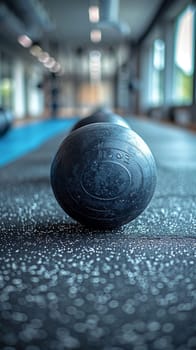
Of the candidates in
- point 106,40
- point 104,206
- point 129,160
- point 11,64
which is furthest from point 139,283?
point 11,64

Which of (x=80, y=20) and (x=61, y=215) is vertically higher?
(x=80, y=20)

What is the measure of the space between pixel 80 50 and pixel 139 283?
21.7 m

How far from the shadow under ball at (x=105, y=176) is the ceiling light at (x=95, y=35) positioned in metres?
16.6

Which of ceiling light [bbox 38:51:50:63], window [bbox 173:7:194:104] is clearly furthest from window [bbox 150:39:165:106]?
ceiling light [bbox 38:51:50:63]

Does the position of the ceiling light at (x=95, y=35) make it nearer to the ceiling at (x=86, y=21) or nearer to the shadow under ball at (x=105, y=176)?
the ceiling at (x=86, y=21)

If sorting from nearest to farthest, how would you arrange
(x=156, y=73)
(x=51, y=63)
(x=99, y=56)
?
(x=156, y=73), (x=51, y=63), (x=99, y=56)

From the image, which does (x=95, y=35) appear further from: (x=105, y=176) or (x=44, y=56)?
(x=105, y=176)

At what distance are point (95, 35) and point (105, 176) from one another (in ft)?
57.8

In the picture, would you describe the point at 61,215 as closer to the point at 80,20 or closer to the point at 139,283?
the point at 139,283

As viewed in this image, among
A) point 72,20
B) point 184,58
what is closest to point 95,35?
point 72,20

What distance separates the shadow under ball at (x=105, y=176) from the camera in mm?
1848

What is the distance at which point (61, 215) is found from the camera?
2369mm

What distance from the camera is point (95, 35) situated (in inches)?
719

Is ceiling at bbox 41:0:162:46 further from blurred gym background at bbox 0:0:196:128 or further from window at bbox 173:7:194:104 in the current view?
window at bbox 173:7:194:104
